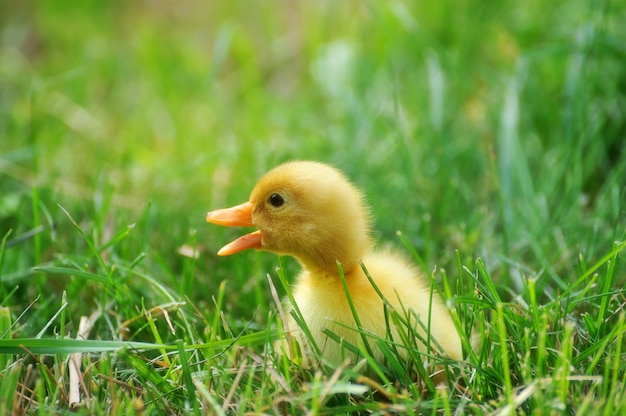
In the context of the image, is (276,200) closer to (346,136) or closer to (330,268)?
(330,268)

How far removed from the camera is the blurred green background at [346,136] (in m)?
2.48

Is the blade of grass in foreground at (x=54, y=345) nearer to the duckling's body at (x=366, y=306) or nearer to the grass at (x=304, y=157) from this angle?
the grass at (x=304, y=157)

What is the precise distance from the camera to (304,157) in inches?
128

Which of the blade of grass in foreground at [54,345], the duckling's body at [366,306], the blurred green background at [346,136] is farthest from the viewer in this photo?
the blurred green background at [346,136]

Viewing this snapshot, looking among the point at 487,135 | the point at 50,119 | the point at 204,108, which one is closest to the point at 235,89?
the point at 204,108

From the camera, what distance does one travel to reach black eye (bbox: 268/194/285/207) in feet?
6.39

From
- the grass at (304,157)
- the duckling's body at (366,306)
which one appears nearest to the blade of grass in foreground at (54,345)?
the grass at (304,157)

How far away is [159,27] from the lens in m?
5.58

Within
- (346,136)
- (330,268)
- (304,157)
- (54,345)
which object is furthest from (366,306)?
(346,136)

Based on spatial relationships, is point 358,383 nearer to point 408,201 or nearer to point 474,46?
point 408,201

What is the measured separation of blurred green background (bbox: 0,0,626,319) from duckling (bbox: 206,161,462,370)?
33 centimetres

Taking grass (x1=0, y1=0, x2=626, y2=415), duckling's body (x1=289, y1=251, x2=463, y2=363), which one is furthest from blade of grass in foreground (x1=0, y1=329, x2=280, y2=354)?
duckling's body (x1=289, y1=251, x2=463, y2=363)

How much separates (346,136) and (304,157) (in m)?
0.28

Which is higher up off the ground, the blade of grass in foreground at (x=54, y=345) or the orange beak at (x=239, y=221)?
the orange beak at (x=239, y=221)
